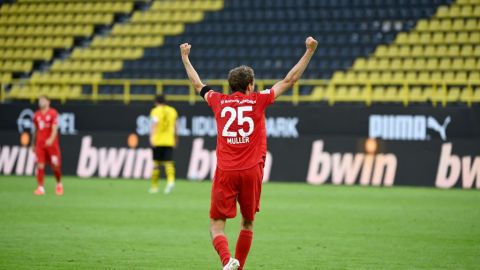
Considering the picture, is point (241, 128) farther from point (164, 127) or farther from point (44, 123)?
point (164, 127)

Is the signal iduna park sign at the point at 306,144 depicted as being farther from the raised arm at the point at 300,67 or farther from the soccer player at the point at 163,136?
A: the raised arm at the point at 300,67

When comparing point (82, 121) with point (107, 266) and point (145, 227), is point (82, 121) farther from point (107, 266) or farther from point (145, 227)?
point (107, 266)

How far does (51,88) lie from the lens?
33.8m

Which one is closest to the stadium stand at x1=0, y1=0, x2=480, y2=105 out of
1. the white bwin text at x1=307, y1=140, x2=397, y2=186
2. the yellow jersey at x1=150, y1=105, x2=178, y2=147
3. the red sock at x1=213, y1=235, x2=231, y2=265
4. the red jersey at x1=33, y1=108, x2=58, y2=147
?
the white bwin text at x1=307, y1=140, x2=397, y2=186

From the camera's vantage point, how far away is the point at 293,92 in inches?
1191

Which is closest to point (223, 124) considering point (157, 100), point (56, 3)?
point (157, 100)

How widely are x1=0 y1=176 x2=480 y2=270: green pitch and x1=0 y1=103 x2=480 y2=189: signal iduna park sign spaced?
1.47m

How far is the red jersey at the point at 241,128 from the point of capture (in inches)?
358

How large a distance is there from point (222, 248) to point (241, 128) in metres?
1.13

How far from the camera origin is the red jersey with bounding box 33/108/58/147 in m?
21.2

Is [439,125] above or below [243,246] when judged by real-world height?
above

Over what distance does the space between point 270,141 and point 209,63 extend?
22.9 ft

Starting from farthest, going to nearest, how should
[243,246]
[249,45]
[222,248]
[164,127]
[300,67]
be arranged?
[249,45], [164,127], [243,246], [300,67], [222,248]

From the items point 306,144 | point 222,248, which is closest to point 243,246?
point 222,248
